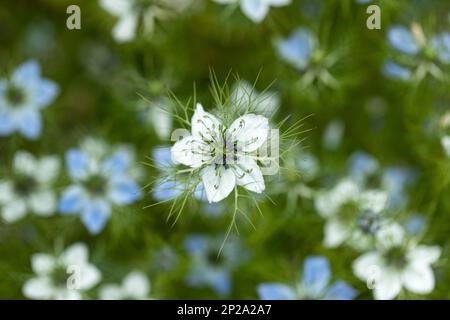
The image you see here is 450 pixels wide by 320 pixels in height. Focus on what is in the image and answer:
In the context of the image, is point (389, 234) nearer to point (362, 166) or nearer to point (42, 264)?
point (362, 166)

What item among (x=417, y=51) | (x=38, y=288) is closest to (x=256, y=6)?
(x=417, y=51)

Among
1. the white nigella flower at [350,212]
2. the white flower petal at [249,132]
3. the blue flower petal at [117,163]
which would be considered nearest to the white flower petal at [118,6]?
the blue flower petal at [117,163]

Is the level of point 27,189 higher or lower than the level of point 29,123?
lower

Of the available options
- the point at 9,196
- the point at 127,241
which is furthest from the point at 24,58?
the point at 127,241

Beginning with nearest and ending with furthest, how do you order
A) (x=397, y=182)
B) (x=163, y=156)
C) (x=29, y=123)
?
(x=163, y=156) < (x=29, y=123) < (x=397, y=182)

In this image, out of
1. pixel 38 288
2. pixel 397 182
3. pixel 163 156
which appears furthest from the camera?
pixel 397 182
